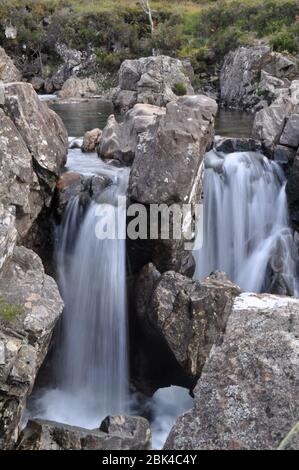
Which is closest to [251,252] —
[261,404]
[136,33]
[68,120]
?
[261,404]

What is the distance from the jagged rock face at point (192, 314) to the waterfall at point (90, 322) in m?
1.61

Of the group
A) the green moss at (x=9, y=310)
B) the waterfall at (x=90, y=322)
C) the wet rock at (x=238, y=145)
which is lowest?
the waterfall at (x=90, y=322)

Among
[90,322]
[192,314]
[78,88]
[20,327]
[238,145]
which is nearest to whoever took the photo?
[20,327]

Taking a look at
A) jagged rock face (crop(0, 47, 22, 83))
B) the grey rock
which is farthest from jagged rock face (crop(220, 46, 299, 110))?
jagged rock face (crop(0, 47, 22, 83))

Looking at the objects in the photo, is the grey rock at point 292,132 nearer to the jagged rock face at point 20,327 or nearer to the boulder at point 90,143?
the boulder at point 90,143

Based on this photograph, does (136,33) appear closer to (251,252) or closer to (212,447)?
(251,252)

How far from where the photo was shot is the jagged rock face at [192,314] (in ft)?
29.6

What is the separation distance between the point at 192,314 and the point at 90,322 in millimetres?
2819

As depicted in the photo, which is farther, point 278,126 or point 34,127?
point 278,126

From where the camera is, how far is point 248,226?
43.7 ft

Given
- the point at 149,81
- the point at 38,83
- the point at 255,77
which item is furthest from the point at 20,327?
the point at 38,83

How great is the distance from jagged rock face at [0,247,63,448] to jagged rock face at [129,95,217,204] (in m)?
2.93

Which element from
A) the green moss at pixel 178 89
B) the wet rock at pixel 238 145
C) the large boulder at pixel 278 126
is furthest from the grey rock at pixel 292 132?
the green moss at pixel 178 89

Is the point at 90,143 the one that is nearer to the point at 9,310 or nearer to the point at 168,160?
the point at 168,160
